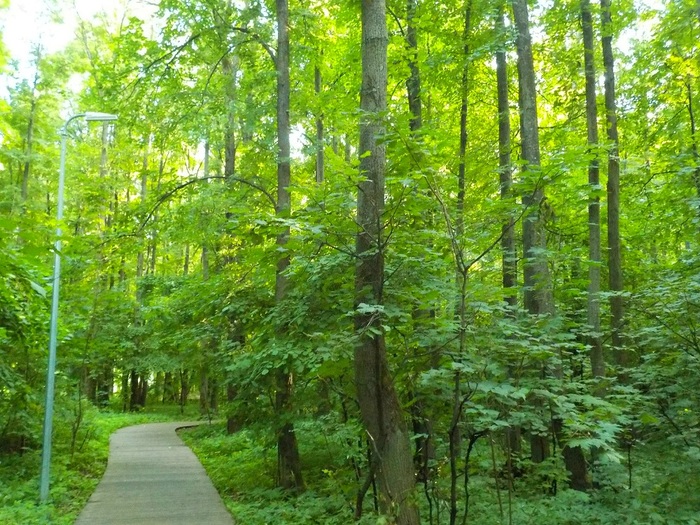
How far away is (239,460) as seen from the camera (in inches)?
493

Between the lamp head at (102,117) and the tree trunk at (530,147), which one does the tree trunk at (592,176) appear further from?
the lamp head at (102,117)

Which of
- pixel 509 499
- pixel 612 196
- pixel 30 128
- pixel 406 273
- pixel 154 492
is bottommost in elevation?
pixel 154 492

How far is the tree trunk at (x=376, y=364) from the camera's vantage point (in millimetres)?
Result: 4953

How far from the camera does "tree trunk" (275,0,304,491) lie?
8.58 metres

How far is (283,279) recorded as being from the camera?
8.85 m

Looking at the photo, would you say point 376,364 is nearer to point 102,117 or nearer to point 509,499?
point 509,499

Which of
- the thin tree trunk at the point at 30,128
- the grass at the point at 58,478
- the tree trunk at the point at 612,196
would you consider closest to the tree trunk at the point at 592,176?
the tree trunk at the point at 612,196

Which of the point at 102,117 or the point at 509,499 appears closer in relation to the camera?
the point at 509,499

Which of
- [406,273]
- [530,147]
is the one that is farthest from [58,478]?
[530,147]

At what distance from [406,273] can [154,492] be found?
22.6 feet

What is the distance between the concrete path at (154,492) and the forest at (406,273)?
0.40 metres

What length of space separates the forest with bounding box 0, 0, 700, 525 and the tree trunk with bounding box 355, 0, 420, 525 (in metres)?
0.02

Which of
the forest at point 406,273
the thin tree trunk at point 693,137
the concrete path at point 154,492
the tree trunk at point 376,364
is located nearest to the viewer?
the tree trunk at point 376,364

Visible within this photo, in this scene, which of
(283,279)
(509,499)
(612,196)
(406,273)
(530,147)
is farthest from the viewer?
(612,196)
